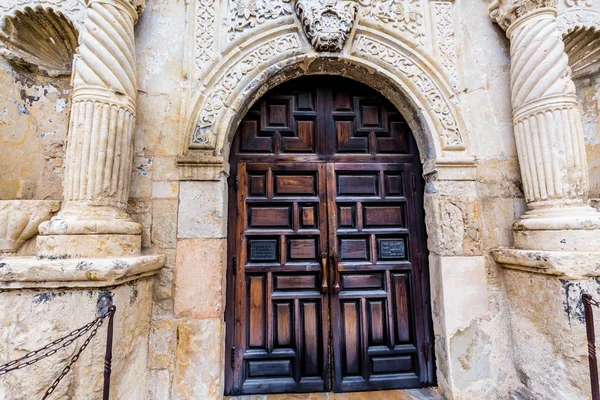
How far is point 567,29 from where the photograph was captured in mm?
2521

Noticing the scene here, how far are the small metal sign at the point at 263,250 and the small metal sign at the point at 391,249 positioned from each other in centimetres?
92

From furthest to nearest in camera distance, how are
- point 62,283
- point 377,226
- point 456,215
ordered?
point 377,226 < point 456,215 < point 62,283

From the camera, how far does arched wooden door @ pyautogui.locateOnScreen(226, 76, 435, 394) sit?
7.93ft

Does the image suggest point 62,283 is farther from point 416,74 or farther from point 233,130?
point 416,74

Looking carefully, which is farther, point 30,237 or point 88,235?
point 30,237

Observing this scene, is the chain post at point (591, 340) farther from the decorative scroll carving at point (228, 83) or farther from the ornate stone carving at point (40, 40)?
the ornate stone carving at point (40, 40)

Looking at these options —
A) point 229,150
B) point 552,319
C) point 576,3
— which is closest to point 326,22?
point 229,150

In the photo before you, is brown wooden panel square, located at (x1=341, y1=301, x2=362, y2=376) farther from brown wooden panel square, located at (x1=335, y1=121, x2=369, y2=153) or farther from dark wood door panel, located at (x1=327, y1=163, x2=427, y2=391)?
brown wooden panel square, located at (x1=335, y1=121, x2=369, y2=153)

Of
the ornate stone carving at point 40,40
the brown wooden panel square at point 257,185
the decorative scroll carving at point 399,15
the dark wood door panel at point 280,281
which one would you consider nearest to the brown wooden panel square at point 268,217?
the dark wood door panel at point 280,281

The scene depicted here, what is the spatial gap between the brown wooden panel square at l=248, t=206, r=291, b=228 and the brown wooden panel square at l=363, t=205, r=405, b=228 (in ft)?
2.27

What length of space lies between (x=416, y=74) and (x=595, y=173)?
6.17 feet

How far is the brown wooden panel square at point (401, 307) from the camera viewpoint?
2.51 meters

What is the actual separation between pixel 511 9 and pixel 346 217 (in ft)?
7.03

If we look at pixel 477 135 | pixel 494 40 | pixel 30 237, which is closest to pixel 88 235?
pixel 30 237
